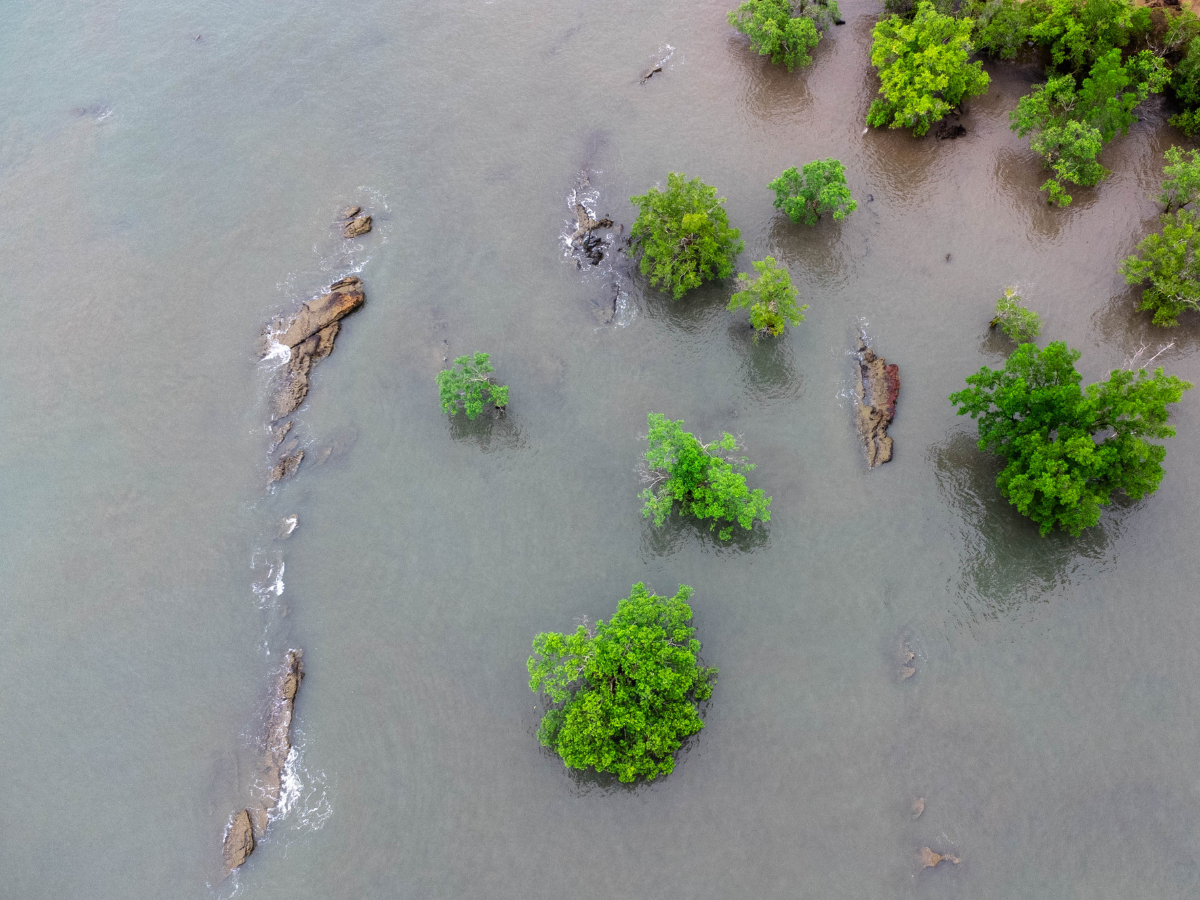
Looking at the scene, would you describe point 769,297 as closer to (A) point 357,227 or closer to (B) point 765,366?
(B) point 765,366

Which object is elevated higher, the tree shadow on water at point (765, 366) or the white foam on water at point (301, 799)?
the tree shadow on water at point (765, 366)

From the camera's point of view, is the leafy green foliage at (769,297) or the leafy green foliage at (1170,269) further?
the leafy green foliage at (769,297)

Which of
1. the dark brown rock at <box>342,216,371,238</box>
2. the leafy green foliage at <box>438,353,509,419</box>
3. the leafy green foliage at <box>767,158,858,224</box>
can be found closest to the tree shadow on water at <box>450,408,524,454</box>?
the leafy green foliage at <box>438,353,509,419</box>

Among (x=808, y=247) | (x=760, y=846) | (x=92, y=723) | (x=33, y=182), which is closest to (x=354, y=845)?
(x=92, y=723)

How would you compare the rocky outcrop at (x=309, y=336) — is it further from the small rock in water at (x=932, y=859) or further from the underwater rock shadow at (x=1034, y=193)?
the underwater rock shadow at (x=1034, y=193)

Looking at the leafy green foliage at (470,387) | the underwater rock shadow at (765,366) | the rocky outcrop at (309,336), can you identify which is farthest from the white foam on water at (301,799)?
the underwater rock shadow at (765,366)

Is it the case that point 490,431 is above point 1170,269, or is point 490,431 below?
below

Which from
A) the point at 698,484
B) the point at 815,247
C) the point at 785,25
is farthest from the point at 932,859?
the point at 785,25
